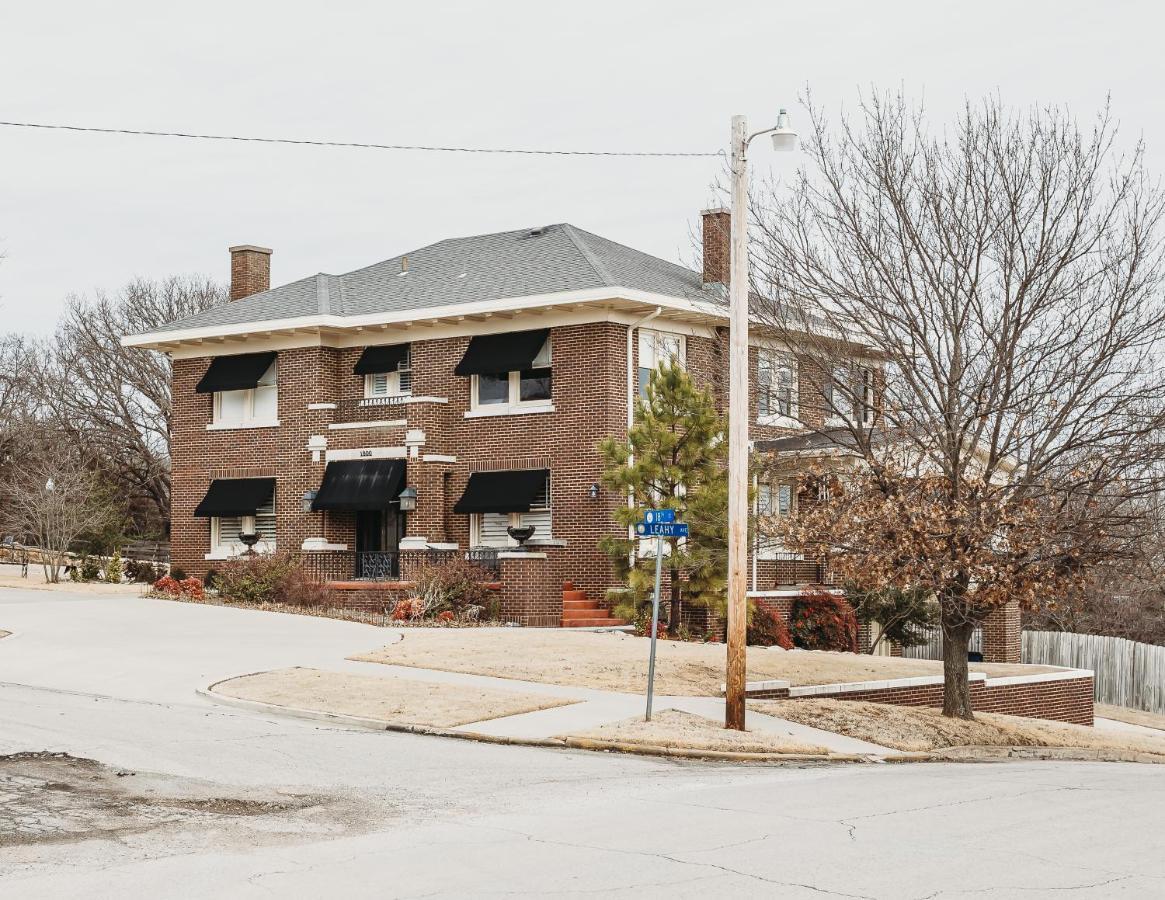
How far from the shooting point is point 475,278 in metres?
35.9

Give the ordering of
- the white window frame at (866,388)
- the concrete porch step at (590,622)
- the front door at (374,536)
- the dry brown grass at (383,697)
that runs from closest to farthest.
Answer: the dry brown grass at (383,697), the white window frame at (866,388), the concrete porch step at (590,622), the front door at (374,536)

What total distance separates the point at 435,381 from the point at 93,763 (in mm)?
22203

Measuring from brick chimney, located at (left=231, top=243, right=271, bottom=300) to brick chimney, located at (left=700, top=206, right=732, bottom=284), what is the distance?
1372 cm

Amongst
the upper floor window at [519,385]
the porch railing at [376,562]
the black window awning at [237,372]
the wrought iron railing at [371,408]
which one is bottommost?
the porch railing at [376,562]

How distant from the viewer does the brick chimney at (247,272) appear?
41.6 meters

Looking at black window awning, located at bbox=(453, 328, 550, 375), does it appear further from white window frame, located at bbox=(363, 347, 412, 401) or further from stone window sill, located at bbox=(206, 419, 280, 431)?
stone window sill, located at bbox=(206, 419, 280, 431)

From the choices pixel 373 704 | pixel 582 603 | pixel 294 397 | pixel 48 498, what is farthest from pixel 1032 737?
pixel 48 498

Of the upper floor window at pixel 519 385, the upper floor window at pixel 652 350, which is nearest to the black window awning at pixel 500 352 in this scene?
the upper floor window at pixel 519 385

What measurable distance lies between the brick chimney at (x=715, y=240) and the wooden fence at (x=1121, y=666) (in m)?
12.7

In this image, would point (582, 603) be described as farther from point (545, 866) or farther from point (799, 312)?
point (545, 866)

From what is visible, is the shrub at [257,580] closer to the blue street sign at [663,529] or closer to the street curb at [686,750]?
the street curb at [686,750]

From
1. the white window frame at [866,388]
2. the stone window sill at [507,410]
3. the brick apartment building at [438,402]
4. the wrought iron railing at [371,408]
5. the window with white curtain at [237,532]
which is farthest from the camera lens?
the window with white curtain at [237,532]

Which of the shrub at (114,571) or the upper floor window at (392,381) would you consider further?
the shrub at (114,571)

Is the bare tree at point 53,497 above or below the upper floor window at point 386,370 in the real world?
below
